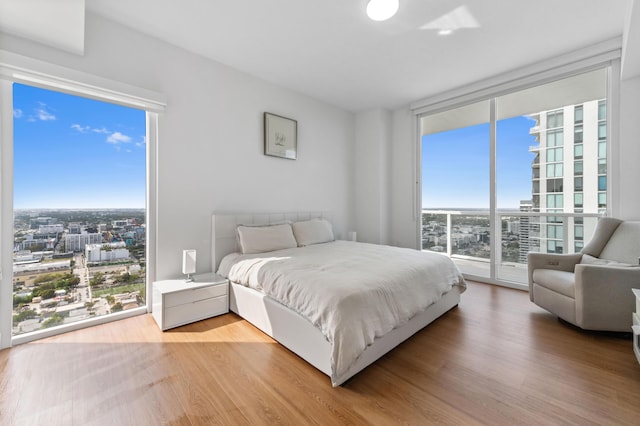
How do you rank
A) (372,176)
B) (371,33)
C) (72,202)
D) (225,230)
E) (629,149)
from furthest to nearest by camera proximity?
(372,176) → (225,230) → (629,149) → (371,33) → (72,202)

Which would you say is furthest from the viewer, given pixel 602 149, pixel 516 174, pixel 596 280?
pixel 516 174

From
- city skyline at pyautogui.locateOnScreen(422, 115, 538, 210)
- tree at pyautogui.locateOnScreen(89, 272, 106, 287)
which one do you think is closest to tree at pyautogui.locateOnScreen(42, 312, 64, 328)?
tree at pyautogui.locateOnScreen(89, 272, 106, 287)

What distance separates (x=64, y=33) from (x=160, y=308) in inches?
92.1

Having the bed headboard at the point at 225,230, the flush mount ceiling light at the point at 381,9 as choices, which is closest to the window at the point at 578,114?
the flush mount ceiling light at the point at 381,9

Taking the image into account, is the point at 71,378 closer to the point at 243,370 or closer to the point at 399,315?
the point at 243,370

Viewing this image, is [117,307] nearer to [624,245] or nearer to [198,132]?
[198,132]

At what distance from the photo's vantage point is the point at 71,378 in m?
1.71

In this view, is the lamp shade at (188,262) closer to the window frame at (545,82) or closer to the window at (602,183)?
the window frame at (545,82)

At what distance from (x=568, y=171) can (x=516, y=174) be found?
0.53 metres

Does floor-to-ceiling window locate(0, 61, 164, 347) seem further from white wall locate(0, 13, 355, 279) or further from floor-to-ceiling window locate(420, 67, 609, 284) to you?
floor-to-ceiling window locate(420, 67, 609, 284)

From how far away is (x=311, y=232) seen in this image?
3732 millimetres

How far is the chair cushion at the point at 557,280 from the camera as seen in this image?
2.35 metres

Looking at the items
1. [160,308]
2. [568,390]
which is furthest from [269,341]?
[568,390]

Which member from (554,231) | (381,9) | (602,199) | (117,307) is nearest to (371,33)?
(381,9)
